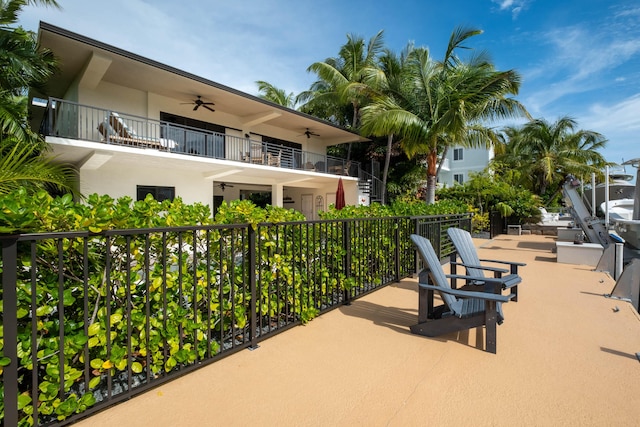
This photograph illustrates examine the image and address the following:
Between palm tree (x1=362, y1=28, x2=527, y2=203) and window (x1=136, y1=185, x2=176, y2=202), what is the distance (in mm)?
9319

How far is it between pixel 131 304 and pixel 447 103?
14.1 meters

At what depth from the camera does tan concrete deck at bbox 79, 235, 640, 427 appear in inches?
84.7

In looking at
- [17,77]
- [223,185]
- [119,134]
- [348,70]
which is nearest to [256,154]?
[223,185]

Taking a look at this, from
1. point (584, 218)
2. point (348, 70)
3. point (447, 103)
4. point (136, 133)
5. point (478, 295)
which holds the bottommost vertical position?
point (478, 295)

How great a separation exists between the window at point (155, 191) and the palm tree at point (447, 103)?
367 inches

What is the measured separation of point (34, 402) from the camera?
1.84 meters

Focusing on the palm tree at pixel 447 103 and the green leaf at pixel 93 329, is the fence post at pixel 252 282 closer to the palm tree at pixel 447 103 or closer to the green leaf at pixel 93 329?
the green leaf at pixel 93 329

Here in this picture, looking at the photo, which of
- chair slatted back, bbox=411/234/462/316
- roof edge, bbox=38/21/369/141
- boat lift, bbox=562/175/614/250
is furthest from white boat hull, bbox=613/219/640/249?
roof edge, bbox=38/21/369/141

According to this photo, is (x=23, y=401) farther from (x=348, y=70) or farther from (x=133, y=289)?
(x=348, y=70)

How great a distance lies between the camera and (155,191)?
11.9 metres

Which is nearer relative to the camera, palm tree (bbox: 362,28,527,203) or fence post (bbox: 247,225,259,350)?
fence post (bbox: 247,225,259,350)

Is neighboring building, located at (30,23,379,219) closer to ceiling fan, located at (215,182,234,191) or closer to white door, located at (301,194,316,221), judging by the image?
ceiling fan, located at (215,182,234,191)

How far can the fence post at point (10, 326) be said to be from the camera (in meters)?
1.71

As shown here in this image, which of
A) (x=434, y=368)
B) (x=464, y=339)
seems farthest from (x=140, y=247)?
(x=464, y=339)
